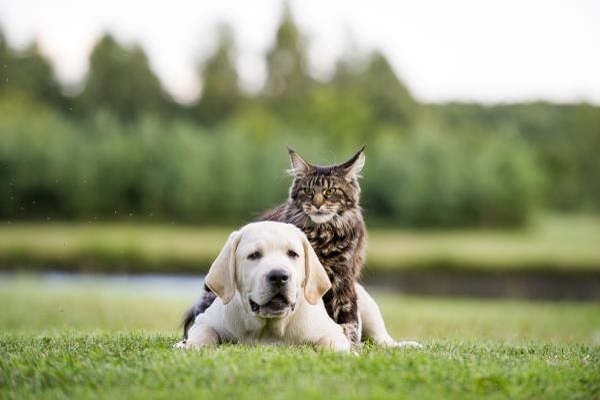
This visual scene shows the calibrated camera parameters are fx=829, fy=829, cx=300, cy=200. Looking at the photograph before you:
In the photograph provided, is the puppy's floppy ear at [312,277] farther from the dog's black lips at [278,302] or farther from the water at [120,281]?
the water at [120,281]

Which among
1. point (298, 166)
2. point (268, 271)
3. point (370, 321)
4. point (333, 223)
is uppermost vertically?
point (298, 166)

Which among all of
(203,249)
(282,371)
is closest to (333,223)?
(282,371)

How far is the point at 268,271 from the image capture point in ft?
18.7

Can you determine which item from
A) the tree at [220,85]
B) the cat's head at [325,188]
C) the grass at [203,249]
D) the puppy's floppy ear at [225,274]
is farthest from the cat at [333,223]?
the tree at [220,85]

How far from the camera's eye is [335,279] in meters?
7.25

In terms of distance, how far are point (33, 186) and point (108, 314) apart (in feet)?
85.4

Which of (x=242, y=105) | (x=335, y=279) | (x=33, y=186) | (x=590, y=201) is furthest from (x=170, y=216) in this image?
(x=335, y=279)

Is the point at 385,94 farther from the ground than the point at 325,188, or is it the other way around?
the point at 385,94

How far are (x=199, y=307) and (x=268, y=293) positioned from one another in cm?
190

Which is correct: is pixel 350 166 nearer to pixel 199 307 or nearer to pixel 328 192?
pixel 328 192

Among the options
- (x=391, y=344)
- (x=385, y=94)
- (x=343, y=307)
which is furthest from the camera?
(x=385, y=94)

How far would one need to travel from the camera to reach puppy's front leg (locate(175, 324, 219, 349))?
6.29 meters

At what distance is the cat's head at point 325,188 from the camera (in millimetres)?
7547

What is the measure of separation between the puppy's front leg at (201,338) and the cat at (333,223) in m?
0.87
